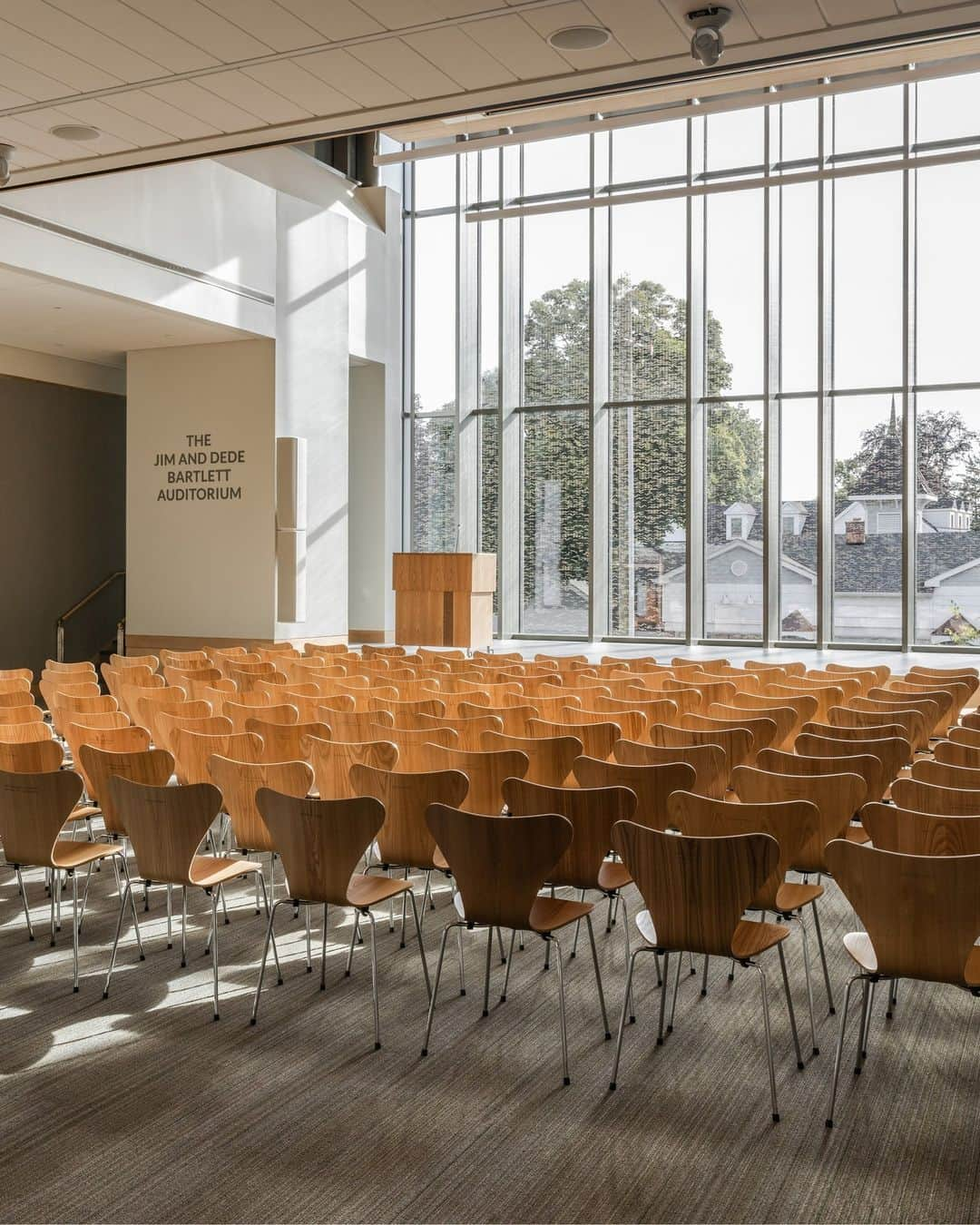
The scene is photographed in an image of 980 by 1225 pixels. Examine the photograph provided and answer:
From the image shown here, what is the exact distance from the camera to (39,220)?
11.3 metres

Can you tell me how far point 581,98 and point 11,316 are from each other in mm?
9507

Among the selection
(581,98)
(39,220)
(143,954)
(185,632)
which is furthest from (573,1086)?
(185,632)

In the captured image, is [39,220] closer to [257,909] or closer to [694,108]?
[694,108]

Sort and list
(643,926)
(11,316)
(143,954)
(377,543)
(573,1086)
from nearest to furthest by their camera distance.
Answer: (573,1086)
(643,926)
(143,954)
(11,316)
(377,543)

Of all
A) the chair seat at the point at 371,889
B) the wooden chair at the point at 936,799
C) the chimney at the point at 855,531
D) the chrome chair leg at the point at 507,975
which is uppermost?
the chimney at the point at 855,531

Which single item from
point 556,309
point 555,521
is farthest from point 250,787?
point 556,309

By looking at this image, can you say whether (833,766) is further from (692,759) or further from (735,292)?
(735,292)

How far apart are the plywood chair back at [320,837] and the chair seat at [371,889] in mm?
47

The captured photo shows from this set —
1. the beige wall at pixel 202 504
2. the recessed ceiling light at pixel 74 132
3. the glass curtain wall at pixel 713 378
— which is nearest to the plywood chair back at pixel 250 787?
the recessed ceiling light at pixel 74 132

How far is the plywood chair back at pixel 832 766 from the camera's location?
4.88 metres

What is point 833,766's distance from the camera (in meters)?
4.87

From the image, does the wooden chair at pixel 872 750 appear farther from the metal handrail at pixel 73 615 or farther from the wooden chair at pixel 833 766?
the metal handrail at pixel 73 615

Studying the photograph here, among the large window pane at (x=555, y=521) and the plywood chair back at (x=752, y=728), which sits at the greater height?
the large window pane at (x=555, y=521)

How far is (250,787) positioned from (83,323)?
1059 centimetres
